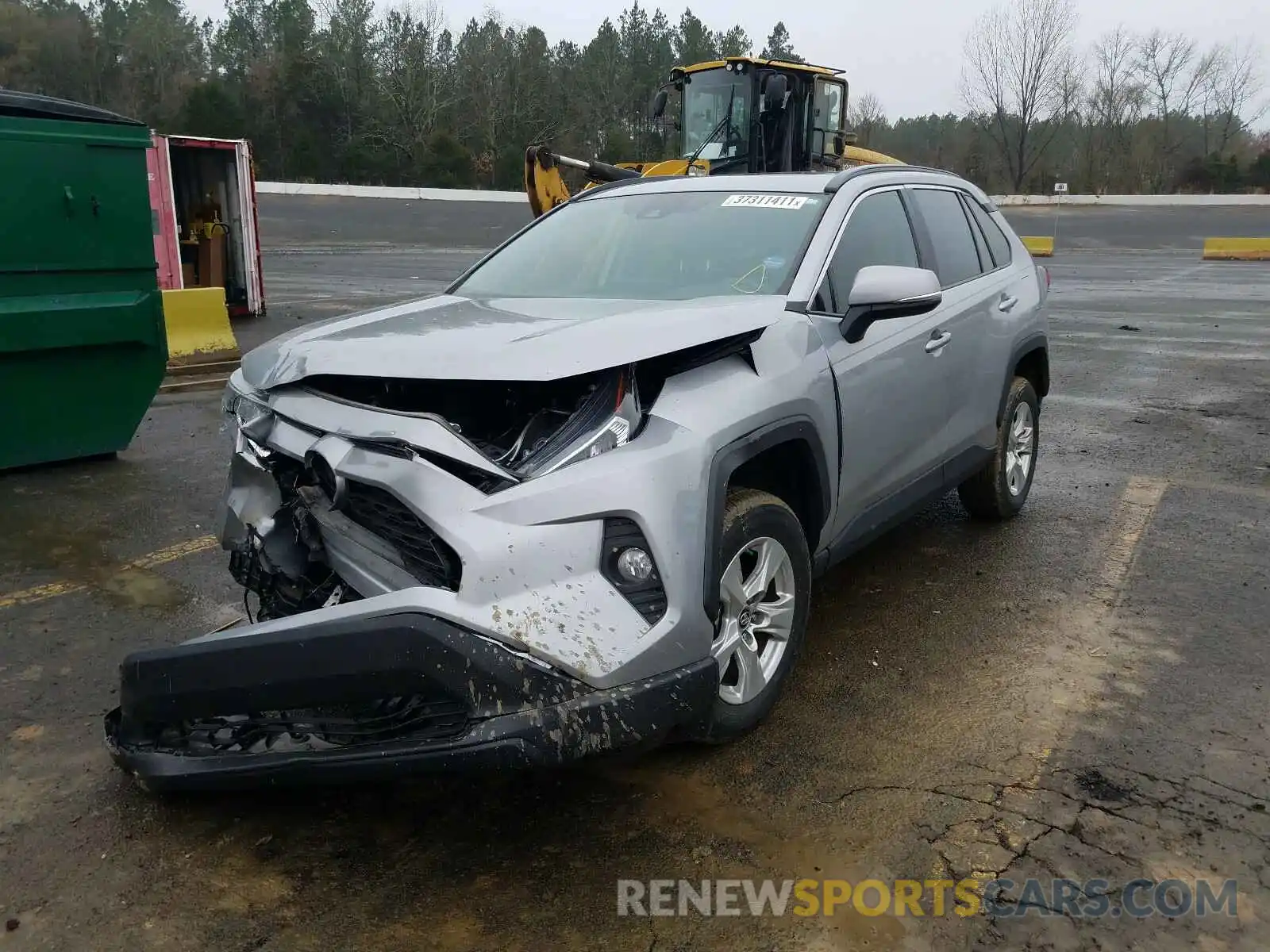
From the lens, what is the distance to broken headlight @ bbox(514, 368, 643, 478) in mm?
2680

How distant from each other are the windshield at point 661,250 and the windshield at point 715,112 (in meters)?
11.4

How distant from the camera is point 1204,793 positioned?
2977 mm

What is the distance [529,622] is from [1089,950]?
59.0 inches

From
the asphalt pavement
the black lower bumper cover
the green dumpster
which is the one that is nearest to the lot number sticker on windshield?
the asphalt pavement

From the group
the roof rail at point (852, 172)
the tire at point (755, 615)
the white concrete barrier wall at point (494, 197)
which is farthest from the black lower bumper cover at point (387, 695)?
the white concrete barrier wall at point (494, 197)

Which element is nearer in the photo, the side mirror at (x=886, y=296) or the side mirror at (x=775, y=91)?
the side mirror at (x=886, y=296)

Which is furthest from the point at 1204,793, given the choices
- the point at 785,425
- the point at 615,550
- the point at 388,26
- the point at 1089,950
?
the point at 388,26

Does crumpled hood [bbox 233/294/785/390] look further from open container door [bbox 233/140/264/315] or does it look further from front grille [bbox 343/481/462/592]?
open container door [bbox 233/140/264/315]

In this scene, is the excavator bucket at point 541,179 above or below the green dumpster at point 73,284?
above

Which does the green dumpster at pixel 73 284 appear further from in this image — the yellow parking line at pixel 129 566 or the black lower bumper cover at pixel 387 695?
the black lower bumper cover at pixel 387 695

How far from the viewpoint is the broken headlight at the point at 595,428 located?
268cm

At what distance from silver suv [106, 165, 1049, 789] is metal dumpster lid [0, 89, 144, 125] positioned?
3436 millimetres

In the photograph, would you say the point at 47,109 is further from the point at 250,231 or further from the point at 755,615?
the point at 250,231

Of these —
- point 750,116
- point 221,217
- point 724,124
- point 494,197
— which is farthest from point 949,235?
point 494,197
